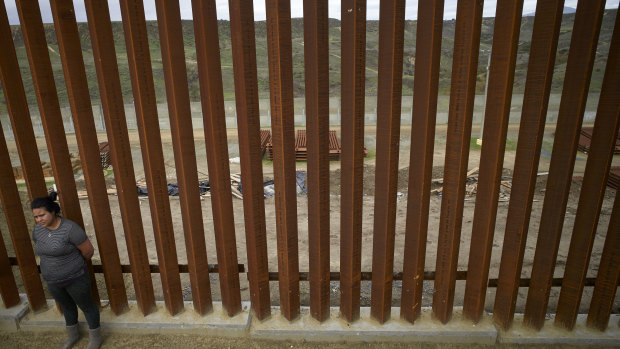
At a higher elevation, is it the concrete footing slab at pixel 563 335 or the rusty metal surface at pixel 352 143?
the rusty metal surface at pixel 352 143

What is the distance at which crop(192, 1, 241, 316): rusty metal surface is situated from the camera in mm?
2971

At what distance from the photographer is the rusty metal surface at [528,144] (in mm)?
2779

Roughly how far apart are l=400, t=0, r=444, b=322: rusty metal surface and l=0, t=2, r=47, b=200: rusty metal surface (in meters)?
3.36

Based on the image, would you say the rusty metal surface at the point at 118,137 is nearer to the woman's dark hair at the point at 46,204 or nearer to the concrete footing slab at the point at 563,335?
the woman's dark hair at the point at 46,204

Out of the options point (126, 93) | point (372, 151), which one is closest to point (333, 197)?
point (372, 151)

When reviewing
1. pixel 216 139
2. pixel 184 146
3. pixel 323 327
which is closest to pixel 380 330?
pixel 323 327

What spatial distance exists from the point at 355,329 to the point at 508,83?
2688 millimetres

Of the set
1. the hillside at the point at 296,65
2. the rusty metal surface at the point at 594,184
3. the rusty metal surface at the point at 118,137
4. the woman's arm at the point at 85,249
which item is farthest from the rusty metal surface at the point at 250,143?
the hillside at the point at 296,65

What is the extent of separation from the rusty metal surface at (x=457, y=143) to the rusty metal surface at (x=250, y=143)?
162 cm

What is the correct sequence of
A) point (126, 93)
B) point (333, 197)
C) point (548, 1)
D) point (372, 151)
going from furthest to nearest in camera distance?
point (126, 93) < point (372, 151) < point (333, 197) < point (548, 1)

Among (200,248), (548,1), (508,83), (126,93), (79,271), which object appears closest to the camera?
(548,1)

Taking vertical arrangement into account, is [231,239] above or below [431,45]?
below

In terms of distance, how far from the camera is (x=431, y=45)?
285 centimetres

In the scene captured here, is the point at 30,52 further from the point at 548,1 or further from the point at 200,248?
the point at 548,1
